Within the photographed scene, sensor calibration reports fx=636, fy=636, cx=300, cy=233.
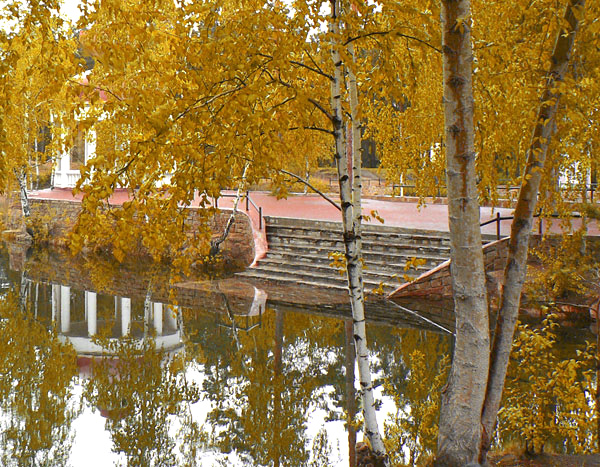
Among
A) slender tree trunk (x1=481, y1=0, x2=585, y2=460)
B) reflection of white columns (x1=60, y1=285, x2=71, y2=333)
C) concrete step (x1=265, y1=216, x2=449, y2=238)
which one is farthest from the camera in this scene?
concrete step (x1=265, y1=216, x2=449, y2=238)

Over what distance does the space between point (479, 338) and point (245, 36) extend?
2.27m

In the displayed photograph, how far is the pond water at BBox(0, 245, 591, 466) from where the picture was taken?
5781mm

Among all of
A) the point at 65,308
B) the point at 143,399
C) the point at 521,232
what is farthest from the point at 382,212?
the point at 521,232

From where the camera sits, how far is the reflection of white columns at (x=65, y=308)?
34.3ft

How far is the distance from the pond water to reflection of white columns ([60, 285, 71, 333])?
0.05m

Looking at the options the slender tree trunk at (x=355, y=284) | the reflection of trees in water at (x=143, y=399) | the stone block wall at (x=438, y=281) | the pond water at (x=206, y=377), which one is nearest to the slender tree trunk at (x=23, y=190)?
the pond water at (x=206, y=377)

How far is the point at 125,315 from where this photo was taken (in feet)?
37.9

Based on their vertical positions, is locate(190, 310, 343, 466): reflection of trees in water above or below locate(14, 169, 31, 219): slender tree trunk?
below

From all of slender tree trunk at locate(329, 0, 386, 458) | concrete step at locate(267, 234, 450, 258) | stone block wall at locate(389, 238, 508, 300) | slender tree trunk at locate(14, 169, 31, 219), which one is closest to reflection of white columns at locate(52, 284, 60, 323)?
concrete step at locate(267, 234, 450, 258)

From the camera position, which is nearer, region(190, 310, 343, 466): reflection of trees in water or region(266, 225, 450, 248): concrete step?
region(190, 310, 343, 466): reflection of trees in water

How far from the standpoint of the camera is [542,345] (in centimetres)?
469

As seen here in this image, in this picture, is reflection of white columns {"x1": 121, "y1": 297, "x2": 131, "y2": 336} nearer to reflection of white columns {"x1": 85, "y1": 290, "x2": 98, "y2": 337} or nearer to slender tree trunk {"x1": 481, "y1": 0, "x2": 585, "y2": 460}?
reflection of white columns {"x1": 85, "y1": 290, "x2": 98, "y2": 337}

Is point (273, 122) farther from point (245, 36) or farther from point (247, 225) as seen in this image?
point (247, 225)

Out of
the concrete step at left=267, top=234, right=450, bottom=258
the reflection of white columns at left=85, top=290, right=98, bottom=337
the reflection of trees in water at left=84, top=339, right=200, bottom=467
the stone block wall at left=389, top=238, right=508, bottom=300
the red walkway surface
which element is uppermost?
the red walkway surface
